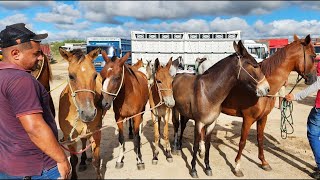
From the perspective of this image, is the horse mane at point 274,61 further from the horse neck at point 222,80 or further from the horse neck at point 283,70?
the horse neck at point 222,80

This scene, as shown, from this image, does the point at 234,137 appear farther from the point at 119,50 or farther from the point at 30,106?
the point at 119,50

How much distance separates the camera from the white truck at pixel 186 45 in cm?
1511

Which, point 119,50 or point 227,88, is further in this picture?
point 119,50

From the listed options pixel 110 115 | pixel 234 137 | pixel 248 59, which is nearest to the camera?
pixel 248 59

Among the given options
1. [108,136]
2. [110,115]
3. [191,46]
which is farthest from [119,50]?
[108,136]

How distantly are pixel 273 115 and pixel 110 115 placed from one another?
6.63 m

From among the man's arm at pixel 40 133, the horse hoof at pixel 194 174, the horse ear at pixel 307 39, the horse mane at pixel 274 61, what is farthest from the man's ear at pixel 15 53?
the horse ear at pixel 307 39

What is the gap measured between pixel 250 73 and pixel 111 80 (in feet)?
8.13

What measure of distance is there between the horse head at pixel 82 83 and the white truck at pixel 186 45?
39.4ft

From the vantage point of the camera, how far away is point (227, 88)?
14.3ft

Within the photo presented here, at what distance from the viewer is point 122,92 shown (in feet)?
15.2

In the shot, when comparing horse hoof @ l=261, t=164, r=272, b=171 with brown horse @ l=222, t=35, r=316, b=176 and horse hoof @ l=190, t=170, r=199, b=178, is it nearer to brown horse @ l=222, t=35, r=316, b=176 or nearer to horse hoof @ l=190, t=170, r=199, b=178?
brown horse @ l=222, t=35, r=316, b=176

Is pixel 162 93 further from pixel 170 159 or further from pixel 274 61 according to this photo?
pixel 274 61

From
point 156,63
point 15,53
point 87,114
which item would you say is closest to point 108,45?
point 156,63
